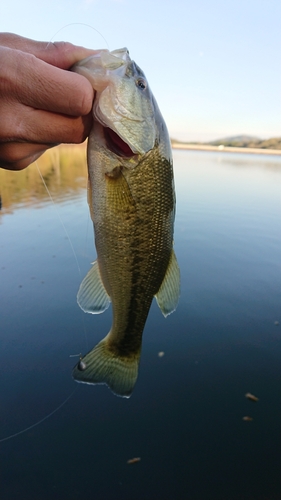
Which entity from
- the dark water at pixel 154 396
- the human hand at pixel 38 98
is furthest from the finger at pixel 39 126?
the dark water at pixel 154 396

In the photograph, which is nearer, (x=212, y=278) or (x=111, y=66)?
(x=111, y=66)

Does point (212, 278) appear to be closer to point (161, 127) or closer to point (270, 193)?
point (161, 127)

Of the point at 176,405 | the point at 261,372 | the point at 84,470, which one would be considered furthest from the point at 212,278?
the point at 84,470

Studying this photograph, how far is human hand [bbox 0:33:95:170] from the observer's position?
4.87 ft

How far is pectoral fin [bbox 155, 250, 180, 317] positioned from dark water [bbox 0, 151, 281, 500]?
102 inches

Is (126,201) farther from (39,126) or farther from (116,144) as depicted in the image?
(39,126)

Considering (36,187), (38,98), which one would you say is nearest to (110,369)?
(38,98)

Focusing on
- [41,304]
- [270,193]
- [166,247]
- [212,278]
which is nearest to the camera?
[166,247]

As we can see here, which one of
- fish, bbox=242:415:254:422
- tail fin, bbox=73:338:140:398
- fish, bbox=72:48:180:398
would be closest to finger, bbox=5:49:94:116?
fish, bbox=72:48:180:398

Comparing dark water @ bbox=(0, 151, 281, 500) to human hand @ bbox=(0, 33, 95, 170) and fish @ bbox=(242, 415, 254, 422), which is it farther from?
human hand @ bbox=(0, 33, 95, 170)

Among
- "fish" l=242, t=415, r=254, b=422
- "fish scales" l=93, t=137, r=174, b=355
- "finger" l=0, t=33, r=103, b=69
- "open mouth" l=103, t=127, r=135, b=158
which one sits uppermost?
"finger" l=0, t=33, r=103, b=69

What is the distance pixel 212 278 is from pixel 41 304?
4.26 m

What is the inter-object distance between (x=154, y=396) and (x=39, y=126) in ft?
13.7

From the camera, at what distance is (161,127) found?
1938mm
